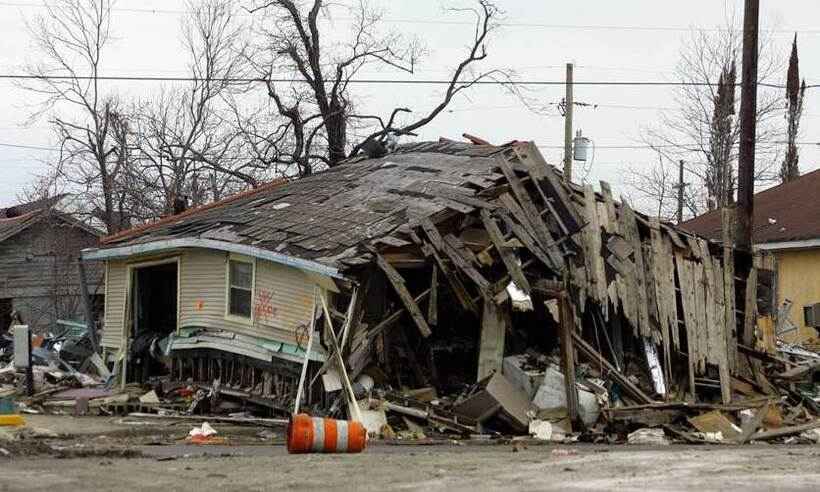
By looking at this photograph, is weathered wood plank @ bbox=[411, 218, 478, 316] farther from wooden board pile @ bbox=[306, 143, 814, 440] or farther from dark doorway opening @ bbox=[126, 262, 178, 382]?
dark doorway opening @ bbox=[126, 262, 178, 382]

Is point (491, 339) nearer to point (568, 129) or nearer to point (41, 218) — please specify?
point (568, 129)

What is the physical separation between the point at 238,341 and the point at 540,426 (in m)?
5.39

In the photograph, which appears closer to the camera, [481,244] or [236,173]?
[481,244]

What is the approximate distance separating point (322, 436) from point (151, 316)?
34.4 ft

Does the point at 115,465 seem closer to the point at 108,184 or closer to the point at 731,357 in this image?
the point at 731,357

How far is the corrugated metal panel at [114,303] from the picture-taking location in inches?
810

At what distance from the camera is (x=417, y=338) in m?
16.7

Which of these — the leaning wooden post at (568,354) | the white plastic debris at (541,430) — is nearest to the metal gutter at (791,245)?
the leaning wooden post at (568,354)

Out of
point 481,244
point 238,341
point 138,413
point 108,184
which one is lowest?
point 138,413

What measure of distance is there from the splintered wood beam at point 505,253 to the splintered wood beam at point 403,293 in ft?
5.39

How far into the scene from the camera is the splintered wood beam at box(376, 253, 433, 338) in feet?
50.0

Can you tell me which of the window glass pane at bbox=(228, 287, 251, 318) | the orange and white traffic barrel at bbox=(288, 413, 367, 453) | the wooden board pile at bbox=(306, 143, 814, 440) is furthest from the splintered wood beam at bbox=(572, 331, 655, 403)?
the orange and white traffic barrel at bbox=(288, 413, 367, 453)

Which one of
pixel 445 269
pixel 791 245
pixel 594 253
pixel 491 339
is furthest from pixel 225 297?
pixel 791 245

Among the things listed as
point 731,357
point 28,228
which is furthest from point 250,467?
point 28,228
